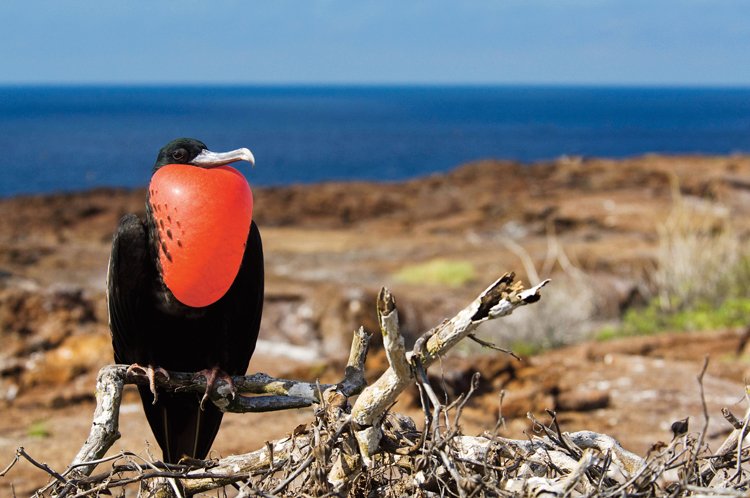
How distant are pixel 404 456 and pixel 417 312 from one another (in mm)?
6041

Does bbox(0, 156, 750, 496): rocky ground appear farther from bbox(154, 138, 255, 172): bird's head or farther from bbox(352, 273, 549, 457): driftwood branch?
bbox(154, 138, 255, 172): bird's head

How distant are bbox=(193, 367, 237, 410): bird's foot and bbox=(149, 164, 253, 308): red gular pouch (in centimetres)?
26

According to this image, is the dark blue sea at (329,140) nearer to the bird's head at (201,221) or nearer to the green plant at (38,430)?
the green plant at (38,430)

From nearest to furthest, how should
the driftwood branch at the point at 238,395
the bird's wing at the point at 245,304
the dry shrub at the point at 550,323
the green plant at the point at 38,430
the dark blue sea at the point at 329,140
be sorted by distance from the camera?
the driftwood branch at the point at 238,395, the bird's wing at the point at 245,304, the green plant at the point at 38,430, the dry shrub at the point at 550,323, the dark blue sea at the point at 329,140

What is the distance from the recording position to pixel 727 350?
6.41 m

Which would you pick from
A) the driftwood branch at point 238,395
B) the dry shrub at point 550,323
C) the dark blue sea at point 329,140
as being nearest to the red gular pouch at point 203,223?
the driftwood branch at point 238,395

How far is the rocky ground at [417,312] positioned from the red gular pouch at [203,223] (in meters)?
0.64

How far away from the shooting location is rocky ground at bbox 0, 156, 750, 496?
5.14m

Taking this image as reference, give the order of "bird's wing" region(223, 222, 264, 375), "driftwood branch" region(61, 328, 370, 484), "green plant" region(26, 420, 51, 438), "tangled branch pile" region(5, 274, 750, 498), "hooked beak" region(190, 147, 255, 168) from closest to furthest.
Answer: "tangled branch pile" region(5, 274, 750, 498)
"driftwood branch" region(61, 328, 370, 484)
"hooked beak" region(190, 147, 255, 168)
"bird's wing" region(223, 222, 264, 375)
"green plant" region(26, 420, 51, 438)

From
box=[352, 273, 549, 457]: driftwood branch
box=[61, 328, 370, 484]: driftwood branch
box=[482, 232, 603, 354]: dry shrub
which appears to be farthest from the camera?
box=[482, 232, 603, 354]: dry shrub

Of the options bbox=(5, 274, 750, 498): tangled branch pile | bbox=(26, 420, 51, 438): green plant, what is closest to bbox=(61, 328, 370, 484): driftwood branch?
bbox=(5, 274, 750, 498): tangled branch pile

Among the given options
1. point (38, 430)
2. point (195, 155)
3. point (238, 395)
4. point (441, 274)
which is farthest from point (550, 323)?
point (195, 155)

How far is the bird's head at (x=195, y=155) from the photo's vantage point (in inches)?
84.6

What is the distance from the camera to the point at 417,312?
792 cm
